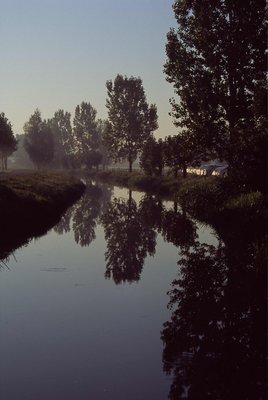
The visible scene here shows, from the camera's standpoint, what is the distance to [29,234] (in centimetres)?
2216

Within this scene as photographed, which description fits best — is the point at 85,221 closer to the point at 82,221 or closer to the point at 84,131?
the point at 82,221

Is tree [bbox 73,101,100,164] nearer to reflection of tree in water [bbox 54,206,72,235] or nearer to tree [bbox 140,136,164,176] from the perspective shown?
tree [bbox 140,136,164,176]

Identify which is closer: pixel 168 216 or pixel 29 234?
pixel 29 234

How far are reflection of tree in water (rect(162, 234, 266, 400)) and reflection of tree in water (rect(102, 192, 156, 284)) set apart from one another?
6.25 ft

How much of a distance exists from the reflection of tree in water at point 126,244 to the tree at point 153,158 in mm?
31439

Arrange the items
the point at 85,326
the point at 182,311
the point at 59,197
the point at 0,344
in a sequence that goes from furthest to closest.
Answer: the point at 59,197 < the point at 182,311 < the point at 85,326 < the point at 0,344

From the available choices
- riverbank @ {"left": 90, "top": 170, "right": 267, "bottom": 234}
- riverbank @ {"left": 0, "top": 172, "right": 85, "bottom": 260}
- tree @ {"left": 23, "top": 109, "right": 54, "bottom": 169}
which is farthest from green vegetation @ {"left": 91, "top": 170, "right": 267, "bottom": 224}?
tree @ {"left": 23, "top": 109, "right": 54, "bottom": 169}

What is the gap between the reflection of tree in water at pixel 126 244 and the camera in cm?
1608

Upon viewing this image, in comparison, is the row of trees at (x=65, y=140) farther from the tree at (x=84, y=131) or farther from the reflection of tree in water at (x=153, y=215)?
the reflection of tree in water at (x=153, y=215)

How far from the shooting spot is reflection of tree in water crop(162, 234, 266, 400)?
764 centimetres

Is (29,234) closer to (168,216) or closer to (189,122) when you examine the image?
(168,216)

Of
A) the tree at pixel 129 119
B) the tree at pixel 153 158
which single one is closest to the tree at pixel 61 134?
the tree at pixel 129 119

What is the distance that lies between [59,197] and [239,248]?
19808 mm

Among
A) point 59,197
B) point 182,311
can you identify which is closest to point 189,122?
point 59,197
